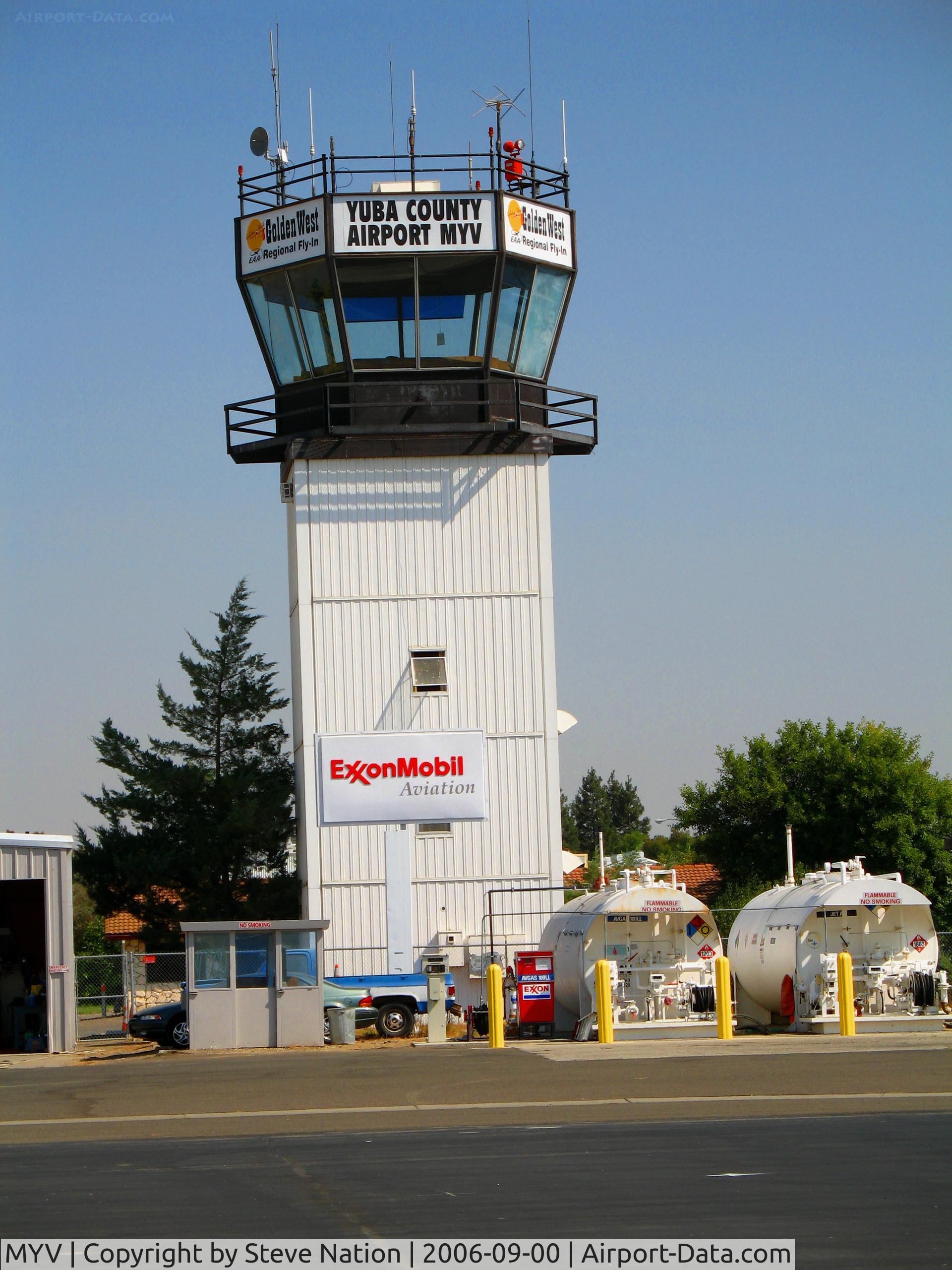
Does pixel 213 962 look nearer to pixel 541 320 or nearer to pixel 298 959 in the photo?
pixel 298 959

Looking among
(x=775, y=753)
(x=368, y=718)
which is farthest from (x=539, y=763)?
(x=775, y=753)

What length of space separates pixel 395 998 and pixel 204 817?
52.8 feet

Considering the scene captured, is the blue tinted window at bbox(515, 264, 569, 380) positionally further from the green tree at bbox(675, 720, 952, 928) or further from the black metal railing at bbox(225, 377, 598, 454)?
the green tree at bbox(675, 720, 952, 928)

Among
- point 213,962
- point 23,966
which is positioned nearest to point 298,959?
point 213,962

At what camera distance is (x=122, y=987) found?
47.4 meters

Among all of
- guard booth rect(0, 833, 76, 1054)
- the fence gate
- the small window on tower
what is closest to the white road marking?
guard booth rect(0, 833, 76, 1054)

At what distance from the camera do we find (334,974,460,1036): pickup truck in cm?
3072

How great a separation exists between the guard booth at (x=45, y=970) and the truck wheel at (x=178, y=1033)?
187 cm

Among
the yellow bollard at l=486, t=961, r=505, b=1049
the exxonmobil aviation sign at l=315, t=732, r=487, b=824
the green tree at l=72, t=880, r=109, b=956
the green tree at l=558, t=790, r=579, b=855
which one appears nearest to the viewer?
the yellow bollard at l=486, t=961, r=505, b=1049

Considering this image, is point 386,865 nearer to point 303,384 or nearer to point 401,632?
point 401,632

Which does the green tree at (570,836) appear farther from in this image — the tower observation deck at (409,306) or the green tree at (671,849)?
the tower observation deck at (409,306)

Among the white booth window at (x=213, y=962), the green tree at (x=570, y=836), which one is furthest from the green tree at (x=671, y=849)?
the white booth window at (x=213, y=962)

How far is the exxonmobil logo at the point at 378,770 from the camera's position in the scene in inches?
1379

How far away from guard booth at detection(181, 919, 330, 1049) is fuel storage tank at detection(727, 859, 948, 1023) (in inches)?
339
